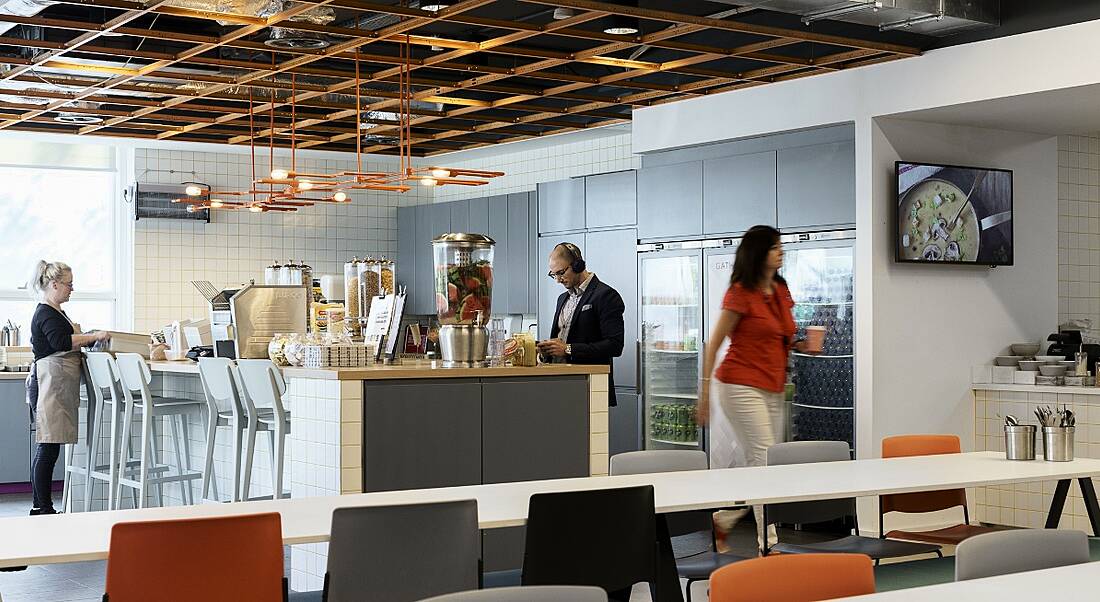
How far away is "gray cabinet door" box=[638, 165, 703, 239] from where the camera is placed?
816 cm

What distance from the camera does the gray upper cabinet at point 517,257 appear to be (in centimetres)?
1080

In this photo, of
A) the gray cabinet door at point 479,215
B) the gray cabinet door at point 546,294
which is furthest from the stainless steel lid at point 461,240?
the gray cabinet door at point 479,215

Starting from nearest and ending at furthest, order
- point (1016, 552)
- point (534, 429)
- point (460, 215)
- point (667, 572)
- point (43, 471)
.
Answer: point (1016, 552)
point (667, 572)
point (534, 429)
point (43, 471)
point (460, 215)

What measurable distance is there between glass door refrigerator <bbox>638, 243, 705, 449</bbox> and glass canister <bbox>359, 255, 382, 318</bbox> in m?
2.34

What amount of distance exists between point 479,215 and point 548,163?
0.76 m

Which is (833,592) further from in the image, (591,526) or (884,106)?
(884,106)

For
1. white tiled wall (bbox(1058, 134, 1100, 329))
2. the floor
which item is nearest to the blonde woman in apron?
the floor

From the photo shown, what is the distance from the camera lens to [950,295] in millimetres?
7367

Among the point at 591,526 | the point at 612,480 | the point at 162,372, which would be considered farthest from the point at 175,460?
the point at 591,526

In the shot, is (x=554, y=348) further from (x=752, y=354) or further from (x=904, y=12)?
(x=904, y=12)

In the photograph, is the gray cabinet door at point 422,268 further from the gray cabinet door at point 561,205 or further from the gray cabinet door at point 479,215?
the gray cabinet door at point 561,205

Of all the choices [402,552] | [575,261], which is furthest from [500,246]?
[402,552]

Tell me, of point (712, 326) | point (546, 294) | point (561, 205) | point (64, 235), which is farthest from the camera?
point (64, 235)

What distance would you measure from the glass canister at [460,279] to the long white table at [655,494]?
5.98ft
